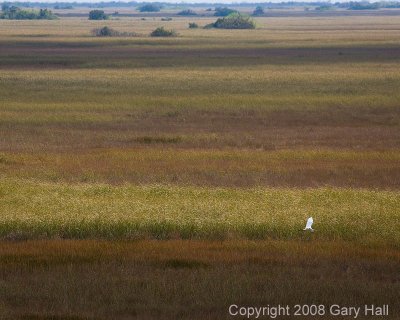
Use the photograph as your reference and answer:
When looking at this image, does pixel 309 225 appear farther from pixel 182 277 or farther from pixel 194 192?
pixel 194 192

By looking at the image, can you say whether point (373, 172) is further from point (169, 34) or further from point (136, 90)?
point (169, 34)

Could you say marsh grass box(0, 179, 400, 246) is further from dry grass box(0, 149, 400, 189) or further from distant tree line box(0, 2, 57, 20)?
distant tree line box(0, 2, 57, 20)

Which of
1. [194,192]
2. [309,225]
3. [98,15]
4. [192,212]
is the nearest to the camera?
[309,225]

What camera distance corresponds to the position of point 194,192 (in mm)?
19438

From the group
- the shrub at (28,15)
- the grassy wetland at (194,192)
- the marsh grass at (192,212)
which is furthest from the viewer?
the shrub at (28,15)

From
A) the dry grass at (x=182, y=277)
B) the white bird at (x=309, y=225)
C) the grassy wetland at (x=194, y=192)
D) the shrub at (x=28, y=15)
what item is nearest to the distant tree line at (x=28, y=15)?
the shrub at (x=28, y=15)

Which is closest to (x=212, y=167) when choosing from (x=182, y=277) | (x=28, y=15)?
(x=182, y=277)

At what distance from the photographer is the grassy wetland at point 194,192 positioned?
11633 mm

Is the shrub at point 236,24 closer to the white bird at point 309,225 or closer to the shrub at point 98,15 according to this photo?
the shrub at point 98,15

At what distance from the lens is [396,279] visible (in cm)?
1230

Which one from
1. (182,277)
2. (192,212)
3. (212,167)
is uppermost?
(182,277)

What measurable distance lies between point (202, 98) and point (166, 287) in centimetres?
2960

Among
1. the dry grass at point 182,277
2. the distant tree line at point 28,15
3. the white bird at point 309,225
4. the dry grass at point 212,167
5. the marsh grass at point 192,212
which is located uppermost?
the dry grass at point 182,277

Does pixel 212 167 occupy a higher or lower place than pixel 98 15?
higher
